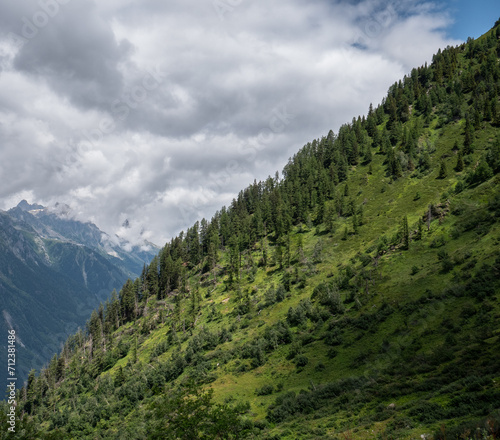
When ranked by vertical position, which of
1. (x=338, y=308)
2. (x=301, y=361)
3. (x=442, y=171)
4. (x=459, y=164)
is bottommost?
(x=301, y=361)

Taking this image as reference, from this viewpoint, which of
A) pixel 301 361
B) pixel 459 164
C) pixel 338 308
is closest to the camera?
pixel 301 361

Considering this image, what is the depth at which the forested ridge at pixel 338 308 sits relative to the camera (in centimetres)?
2728

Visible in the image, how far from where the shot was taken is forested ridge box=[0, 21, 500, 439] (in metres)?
27.3

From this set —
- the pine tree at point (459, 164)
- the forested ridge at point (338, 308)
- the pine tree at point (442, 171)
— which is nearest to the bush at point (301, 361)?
the forested ridge at point (338, 308)

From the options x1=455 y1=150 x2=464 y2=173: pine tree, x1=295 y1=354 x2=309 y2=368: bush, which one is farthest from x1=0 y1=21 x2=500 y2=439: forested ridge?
x1=455 y1=150 x2=464 y2=173: pine tree

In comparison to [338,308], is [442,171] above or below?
above

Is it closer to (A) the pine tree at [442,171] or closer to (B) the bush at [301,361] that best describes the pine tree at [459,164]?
(A) the pine tree at [442,171]

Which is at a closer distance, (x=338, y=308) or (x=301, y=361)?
(x=301, y=361)

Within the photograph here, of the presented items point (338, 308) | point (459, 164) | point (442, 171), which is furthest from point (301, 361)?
point (459, 164)

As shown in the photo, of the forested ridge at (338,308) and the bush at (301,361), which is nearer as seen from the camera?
the forested ridge at (338,308)

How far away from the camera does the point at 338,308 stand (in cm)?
6562

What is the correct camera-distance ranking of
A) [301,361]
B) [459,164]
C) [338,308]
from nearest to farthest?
[301,361], [338,308], [459,164]

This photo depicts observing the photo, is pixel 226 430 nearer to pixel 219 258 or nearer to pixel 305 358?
pixel 305 358

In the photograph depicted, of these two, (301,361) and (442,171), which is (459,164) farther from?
(301,361)
